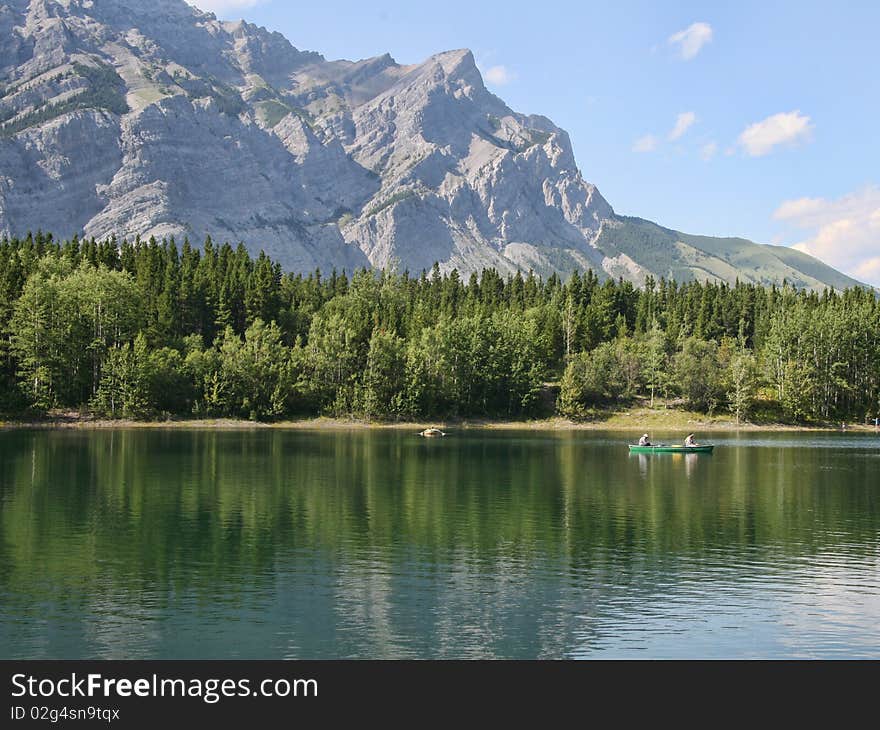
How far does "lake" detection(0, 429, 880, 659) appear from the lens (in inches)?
1207

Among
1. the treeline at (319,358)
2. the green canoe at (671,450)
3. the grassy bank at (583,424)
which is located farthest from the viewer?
the grassy bank at (583,424)

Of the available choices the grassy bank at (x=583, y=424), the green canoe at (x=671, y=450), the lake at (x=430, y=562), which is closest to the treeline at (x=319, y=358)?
the grassy bank at (x=583, y=424)

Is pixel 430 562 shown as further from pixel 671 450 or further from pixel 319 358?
pixel 319 358

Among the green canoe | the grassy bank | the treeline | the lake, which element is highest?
the treeline

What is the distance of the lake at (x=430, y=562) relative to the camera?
30656 millimetres

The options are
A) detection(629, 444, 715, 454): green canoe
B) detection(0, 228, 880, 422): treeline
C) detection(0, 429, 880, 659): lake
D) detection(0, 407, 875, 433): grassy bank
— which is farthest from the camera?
detection(0, 407, 875, 433): grassy bank

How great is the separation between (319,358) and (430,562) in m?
133

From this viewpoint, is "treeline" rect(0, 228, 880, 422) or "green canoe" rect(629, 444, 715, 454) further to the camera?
"treeline" rect(0, 228, 880, 422)

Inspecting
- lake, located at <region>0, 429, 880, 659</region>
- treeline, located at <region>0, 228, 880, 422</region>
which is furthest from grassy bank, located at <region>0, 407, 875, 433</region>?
lake, located at <region>0, 429, 880, 659</region>

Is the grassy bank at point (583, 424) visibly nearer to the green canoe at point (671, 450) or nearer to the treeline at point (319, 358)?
the treeline at point (319, 358)

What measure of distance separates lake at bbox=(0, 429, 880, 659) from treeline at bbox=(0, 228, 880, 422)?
249 ft

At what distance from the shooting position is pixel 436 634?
31.2 meters

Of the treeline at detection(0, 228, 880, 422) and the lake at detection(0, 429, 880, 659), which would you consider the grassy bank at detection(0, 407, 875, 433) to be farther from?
the lake at detection(0, 429, 880, 659)

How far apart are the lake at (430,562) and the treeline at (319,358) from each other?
75.8 meters
